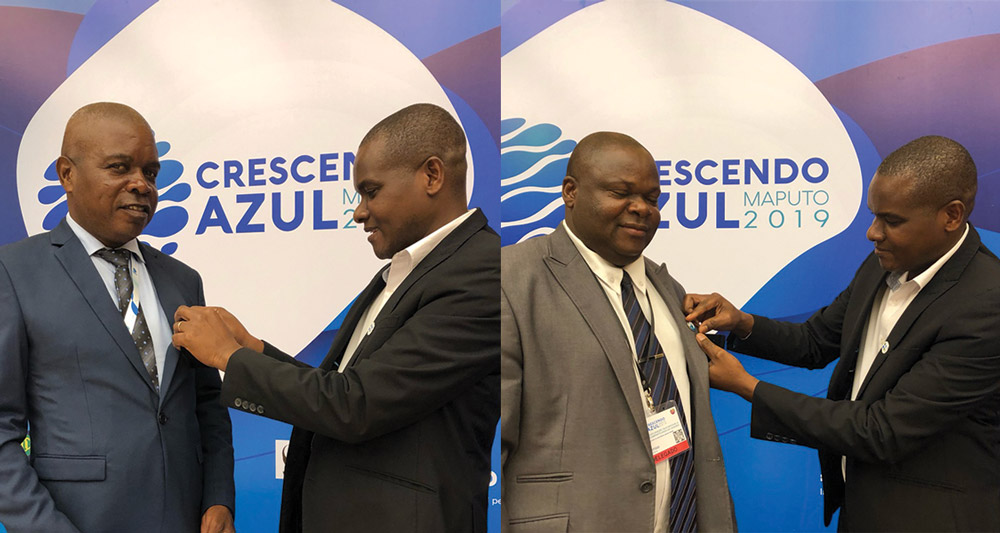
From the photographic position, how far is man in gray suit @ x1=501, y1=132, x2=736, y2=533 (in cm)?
204

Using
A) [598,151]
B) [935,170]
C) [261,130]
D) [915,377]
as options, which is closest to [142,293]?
[261,130]

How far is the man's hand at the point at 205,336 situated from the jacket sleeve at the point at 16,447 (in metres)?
0.41

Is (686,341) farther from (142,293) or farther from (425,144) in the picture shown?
(142,293)

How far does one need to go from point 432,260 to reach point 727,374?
0.89 m

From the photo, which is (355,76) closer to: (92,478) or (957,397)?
(92,478)

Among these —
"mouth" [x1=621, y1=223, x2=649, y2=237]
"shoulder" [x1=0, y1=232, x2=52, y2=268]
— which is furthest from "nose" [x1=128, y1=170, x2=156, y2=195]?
"mouth" [x1=621, y1=223, x2=649, y2=237]

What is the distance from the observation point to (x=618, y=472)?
205 centimetres

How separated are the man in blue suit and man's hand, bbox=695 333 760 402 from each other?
4.98ft

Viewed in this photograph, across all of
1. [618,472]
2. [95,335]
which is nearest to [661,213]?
[618,472]

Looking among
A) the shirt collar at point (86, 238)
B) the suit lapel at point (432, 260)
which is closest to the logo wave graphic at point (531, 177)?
the suit lapel at point (432, 260)

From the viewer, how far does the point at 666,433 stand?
2066mm

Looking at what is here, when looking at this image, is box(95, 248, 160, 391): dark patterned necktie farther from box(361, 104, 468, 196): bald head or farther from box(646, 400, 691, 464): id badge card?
box(646, 400, 691, 464): id badge card

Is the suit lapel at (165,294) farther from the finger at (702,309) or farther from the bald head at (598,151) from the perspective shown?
the finger at (702,309)

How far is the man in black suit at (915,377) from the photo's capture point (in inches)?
78.8
